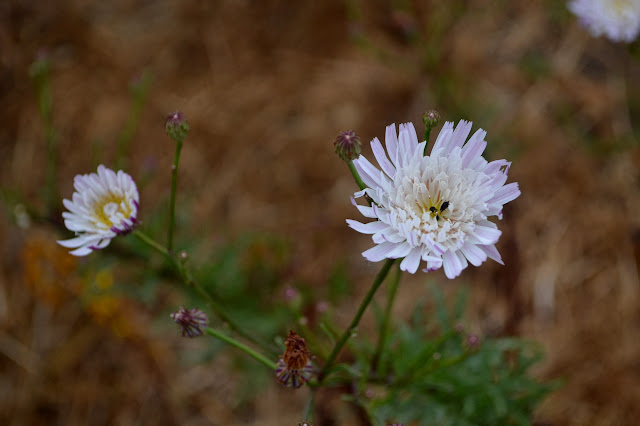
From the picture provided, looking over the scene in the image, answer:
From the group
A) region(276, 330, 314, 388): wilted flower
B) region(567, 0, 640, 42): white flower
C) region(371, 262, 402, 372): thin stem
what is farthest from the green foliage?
region(567, 0, 640, 42): white flower

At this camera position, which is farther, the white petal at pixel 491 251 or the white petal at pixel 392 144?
the white petal at pixel 392 144

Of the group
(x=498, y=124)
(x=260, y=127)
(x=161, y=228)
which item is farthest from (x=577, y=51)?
(x=161, y=228)

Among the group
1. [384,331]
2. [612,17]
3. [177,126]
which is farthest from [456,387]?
[612,17]

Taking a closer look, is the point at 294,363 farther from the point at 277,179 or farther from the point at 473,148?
the point at 277,179

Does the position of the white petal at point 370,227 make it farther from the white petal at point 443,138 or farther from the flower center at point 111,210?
the flower center at point 111,210

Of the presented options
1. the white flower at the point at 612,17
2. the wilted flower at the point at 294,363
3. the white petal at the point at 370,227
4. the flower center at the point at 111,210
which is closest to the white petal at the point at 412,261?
the white petal at the point at 370,227

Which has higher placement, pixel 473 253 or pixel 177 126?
pixel 177 126

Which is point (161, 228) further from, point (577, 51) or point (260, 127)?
point (577, 51)

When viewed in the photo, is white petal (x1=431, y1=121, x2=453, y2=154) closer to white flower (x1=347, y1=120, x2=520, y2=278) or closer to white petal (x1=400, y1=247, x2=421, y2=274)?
white flower (x1=347, y1=120, x2=520, y2=278)
